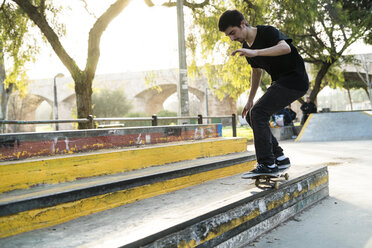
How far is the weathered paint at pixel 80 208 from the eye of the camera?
1.95 metres

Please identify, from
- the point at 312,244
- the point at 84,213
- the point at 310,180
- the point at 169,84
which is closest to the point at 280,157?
the point at 310,180

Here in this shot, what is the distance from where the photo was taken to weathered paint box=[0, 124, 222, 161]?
288 cm

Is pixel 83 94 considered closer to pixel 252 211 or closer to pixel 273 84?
pixel 273 84

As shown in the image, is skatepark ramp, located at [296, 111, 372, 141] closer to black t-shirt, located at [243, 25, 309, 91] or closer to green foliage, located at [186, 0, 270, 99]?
green foliage, located at [186, 0, 270, 99]

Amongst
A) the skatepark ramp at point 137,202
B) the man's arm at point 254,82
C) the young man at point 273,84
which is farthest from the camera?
the man's arm at point 254,82

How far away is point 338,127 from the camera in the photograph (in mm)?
11969

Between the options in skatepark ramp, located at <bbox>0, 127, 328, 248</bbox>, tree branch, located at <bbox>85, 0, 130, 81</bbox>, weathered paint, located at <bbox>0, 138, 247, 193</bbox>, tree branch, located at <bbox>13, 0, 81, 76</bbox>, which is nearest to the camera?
skatepark ramp, located at <bbox>0, 127, 328, 248</bbox>

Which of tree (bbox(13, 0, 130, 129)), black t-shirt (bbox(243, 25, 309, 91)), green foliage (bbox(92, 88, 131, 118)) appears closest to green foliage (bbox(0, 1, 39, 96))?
tree (bbox(13, 0, 130, 129))

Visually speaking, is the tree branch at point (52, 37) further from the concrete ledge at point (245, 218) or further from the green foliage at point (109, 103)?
the green foliage at point (109, 103)

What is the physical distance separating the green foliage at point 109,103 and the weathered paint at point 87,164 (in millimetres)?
32397

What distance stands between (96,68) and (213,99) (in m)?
32.2

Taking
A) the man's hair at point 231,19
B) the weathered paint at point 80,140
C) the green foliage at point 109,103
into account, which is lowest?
the weathered paint at point 80,140

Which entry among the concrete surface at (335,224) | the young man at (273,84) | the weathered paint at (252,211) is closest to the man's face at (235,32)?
the young man at (273,84)

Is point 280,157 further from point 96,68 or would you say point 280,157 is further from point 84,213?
point 96,68
